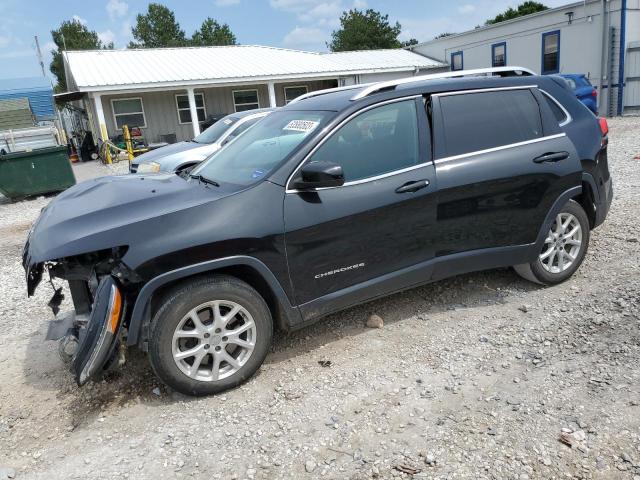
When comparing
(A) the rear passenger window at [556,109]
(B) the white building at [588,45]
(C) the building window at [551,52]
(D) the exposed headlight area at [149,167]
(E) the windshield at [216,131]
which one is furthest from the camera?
(C) the building window at [551,52]

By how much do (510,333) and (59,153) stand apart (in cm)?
1153

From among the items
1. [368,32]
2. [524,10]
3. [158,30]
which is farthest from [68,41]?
[524,10]

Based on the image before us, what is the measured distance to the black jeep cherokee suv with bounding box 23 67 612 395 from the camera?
3.06m

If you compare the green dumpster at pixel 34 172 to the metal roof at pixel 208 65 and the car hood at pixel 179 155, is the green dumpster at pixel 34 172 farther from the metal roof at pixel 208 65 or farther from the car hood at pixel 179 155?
the metal roof at pixel 208 65

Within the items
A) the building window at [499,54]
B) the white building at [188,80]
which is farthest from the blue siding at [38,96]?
the building window at [499,54]

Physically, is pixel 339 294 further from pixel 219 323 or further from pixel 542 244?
pixel 542 244

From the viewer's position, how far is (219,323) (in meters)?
3.18

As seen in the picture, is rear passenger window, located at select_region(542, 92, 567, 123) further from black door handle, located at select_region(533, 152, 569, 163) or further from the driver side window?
the driver side window

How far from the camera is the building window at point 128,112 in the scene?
22328 millimetres

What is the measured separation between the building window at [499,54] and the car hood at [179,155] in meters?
19.2

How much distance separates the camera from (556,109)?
435 cm

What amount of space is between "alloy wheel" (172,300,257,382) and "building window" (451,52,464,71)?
89.5 ft

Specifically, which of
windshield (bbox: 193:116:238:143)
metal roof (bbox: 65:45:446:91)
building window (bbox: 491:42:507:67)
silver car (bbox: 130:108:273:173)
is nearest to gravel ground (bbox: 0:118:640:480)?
silver car (bbox: 130:108:273:173)

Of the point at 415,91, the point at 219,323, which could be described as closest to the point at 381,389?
the point at 219,323
